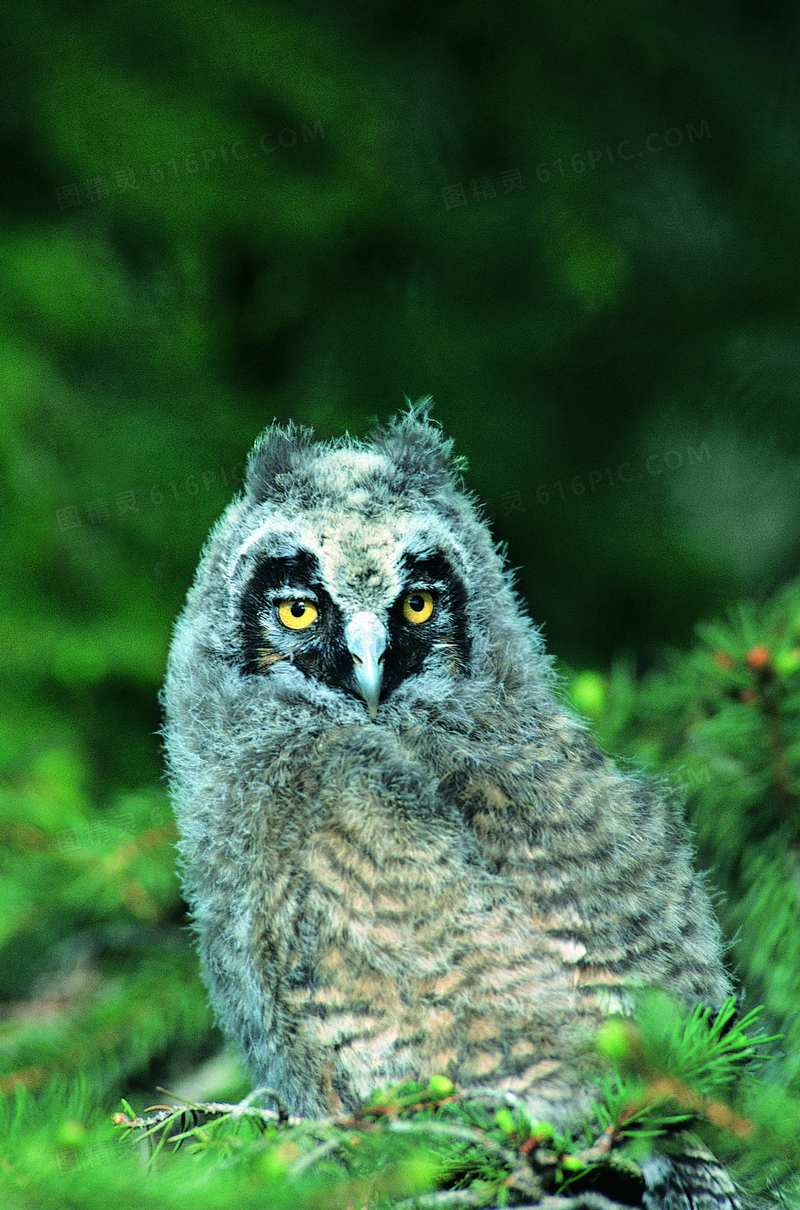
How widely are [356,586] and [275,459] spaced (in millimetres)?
432

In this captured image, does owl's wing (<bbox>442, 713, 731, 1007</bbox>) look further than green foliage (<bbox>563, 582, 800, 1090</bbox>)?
No

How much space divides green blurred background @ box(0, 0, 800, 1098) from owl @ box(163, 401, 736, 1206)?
835 millimetres

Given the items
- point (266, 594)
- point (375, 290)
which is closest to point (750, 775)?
point (266, 594)

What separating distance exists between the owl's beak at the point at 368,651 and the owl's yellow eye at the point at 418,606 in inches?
3.9

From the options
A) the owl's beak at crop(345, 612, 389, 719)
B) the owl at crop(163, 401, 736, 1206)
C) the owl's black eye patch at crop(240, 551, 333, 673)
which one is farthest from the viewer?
the owl's black eye patch at crop(240, 551, 333, 673)

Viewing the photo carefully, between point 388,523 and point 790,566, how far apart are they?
2134 millimetres

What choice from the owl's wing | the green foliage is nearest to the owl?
the owl's wing

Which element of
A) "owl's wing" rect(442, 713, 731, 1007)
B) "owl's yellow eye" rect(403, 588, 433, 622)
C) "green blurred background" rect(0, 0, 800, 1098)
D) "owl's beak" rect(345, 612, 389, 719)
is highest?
"green blurred background" rect(0, 0, 800, 1098)

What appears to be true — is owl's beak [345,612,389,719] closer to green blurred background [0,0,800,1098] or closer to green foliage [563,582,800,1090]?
green foliage [563,582,800,1090]

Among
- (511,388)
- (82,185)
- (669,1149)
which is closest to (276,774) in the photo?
(669,1149)

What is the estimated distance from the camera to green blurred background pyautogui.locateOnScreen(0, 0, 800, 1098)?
2455 mm

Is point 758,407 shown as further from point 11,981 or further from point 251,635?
point 11,981

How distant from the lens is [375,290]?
2.97 m

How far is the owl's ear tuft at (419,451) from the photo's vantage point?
1778 millimetres
